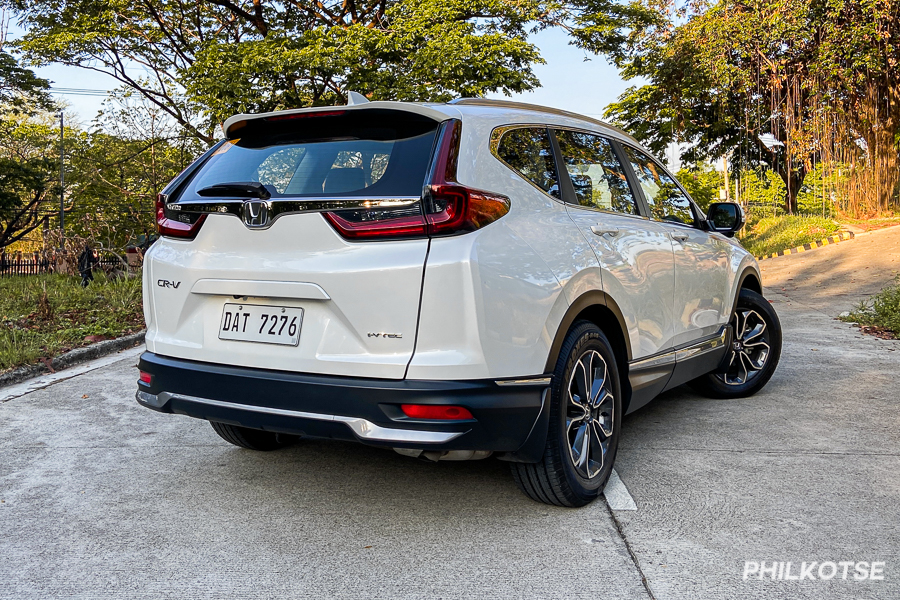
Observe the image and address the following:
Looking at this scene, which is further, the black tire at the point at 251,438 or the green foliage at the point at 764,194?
the green foliage at the point at 764,194

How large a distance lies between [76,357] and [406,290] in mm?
5449

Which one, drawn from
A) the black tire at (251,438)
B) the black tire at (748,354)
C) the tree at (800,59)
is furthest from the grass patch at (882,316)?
the tree at (800,59)

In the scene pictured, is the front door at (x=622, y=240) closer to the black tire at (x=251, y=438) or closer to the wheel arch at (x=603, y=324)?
the wheel arch at (x=603, y=324)

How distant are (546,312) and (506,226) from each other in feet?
1.22

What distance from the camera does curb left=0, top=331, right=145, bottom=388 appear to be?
20.2 feet

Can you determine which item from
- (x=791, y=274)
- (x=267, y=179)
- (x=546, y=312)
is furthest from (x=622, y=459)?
(x=791, y=274)

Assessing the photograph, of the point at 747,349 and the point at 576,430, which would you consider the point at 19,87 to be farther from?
the point at 576,430

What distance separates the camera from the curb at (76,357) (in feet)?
20.2

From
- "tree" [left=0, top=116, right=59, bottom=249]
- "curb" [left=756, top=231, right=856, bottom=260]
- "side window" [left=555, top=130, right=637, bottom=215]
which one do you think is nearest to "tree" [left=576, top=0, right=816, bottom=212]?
"curb" [left=756, top=231, right=856, bottom=260]

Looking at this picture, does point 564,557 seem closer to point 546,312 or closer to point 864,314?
point 546,312

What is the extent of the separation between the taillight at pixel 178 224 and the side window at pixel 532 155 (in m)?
1.29

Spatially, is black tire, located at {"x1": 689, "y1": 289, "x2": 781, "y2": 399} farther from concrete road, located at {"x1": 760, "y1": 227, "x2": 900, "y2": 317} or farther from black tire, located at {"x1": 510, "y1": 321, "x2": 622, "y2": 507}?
concrete road, located at {"x1": 760, "y1": 227, "x2": 900, "y2": 317}

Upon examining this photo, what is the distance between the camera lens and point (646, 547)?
297 centimetres

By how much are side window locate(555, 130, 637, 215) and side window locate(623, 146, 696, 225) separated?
260 mm
